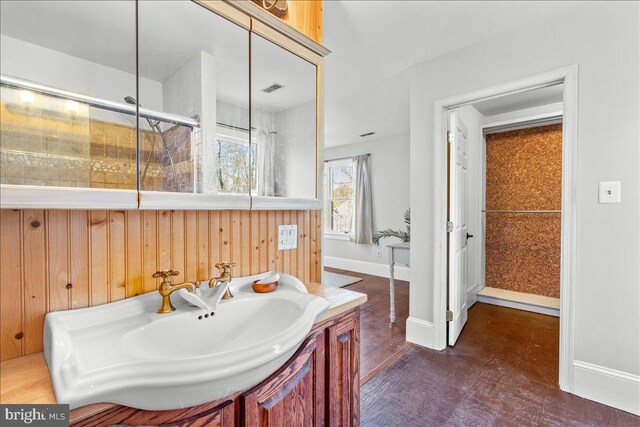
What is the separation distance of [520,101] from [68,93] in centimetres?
371

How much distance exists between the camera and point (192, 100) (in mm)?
1106

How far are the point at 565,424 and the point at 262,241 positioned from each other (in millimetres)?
1836

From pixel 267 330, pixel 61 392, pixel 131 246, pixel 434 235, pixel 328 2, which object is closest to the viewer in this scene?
pixel 61 392

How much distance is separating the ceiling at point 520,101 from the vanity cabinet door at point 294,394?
286 centimetres

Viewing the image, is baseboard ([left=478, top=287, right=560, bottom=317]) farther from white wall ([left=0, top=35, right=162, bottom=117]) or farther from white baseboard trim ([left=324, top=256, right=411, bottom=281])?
white wall ([left=0, top=35, right=162, bottom=117])

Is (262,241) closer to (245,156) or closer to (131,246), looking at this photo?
(245,156)

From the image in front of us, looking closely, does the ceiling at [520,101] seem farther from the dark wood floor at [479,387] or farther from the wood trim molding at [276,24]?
the dark wood floor at [479,387]

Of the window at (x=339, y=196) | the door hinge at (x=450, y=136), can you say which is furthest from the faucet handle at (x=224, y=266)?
the window at (x=339, y=196)

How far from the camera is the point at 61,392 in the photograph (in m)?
0.55

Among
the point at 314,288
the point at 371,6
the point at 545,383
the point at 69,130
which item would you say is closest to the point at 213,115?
the point at 69,130

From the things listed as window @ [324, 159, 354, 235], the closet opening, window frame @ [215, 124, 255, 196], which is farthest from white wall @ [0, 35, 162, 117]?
window @ [324, 159, 354, 235]

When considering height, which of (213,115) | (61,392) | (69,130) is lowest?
(61,392)

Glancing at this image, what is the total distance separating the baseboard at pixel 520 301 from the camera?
9.97 feet

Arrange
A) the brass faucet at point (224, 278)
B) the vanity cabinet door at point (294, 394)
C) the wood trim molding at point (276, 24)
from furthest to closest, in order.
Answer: the wood trim molding at point (276, 24), the brass faucet at point (224, 278), the vanity cabinet door at point (294, 394)
